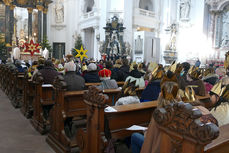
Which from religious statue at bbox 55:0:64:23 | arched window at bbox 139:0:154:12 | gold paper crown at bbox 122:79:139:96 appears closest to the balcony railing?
arched window at bbox 139:0:154:12

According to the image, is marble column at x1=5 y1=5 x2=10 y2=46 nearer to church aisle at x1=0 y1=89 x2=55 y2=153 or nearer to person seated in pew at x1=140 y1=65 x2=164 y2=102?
church aisle at x1=0 y1=89 x2=55 y2=153

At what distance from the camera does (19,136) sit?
13.0 feet

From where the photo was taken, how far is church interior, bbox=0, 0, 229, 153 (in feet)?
5.57

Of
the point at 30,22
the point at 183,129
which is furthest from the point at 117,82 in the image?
the point at 30,22

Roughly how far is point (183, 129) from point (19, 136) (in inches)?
143

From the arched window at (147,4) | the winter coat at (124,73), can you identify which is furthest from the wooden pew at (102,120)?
the arched window at (147,4)

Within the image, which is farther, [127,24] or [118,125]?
[127,24]

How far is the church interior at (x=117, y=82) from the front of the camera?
1696mm

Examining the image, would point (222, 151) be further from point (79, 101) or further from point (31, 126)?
point (31, 126)

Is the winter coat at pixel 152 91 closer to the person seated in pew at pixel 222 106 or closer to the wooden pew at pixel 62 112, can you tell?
the wooden pew at pixel 62 112

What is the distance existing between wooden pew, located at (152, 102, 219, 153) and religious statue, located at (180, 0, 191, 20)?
1692cm

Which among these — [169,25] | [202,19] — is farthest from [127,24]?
[202,19]

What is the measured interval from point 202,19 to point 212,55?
2842 millimetres

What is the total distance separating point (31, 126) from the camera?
15.0 ft
